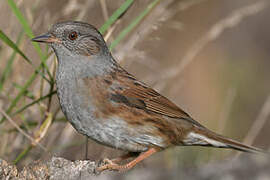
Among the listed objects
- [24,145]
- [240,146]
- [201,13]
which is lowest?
[24,145]

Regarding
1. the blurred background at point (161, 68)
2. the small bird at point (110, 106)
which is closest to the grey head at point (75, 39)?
the small bird at point (110, 106)

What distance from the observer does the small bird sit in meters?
4.37

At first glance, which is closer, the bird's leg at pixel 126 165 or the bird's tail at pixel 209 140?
the bird's leg at pixel 126 165

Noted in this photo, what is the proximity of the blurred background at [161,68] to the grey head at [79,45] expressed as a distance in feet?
0.51

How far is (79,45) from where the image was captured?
188 inches

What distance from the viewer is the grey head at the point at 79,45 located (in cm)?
468

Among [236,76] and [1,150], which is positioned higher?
[236,76]

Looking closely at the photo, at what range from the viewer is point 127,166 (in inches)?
178

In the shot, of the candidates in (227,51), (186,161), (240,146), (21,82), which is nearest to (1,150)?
(21,82)

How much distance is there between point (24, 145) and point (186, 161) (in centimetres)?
169

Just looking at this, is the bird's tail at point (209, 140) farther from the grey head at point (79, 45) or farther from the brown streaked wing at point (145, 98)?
the grey head at point (79, 45)

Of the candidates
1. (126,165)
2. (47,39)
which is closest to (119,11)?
(47,39)

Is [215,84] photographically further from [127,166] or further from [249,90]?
[127,166]

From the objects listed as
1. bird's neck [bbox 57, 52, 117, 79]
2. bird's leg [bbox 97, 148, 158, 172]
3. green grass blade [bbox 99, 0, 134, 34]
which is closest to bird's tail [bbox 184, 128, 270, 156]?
bird's leg [bbox 97, 148, 158, 172]
